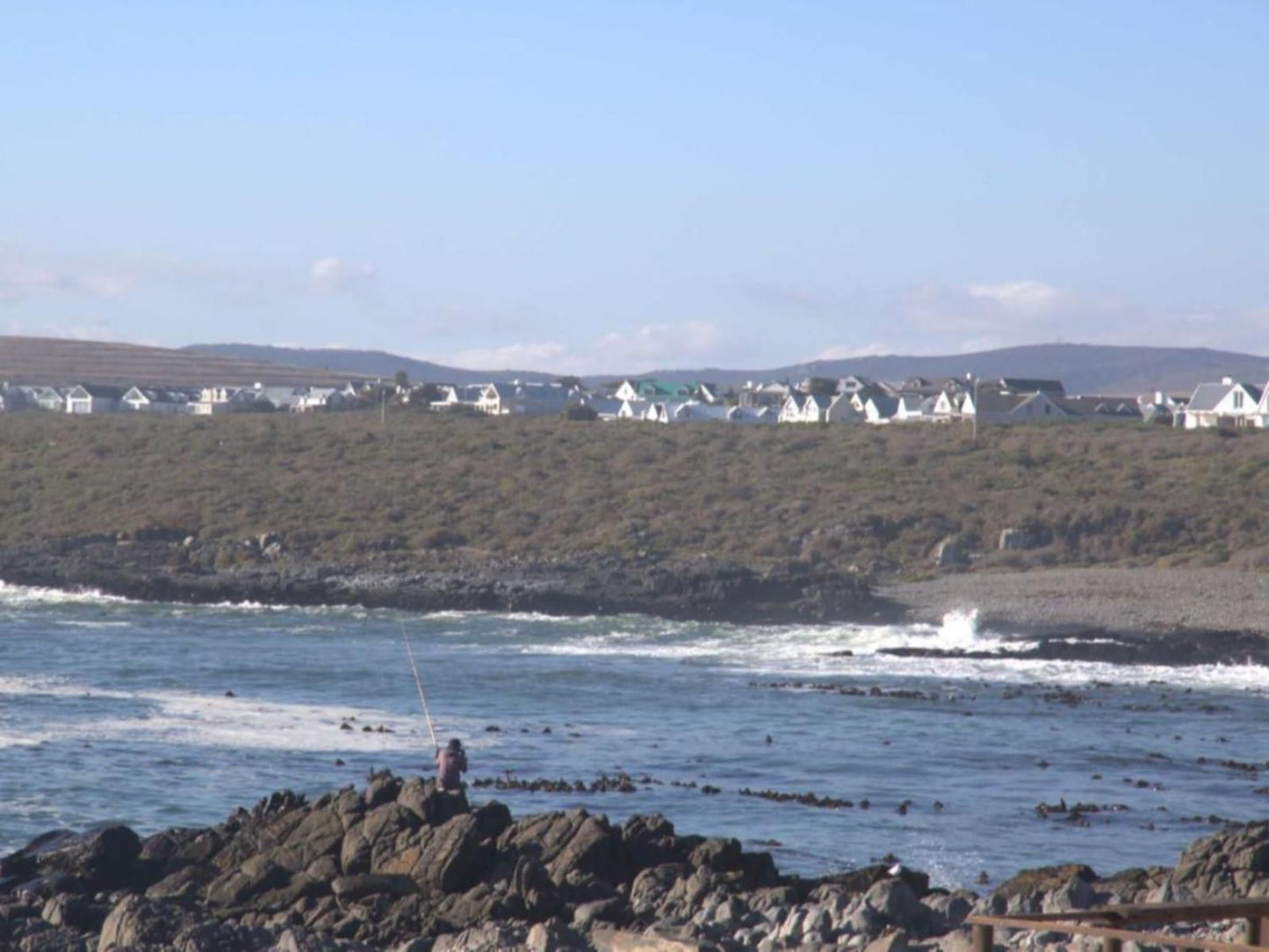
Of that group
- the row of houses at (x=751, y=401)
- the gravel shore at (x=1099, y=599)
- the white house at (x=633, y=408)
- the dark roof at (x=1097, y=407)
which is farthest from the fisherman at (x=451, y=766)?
the white house at (x=633, y=408)

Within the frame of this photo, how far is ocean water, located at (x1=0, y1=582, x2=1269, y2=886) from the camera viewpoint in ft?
63.9

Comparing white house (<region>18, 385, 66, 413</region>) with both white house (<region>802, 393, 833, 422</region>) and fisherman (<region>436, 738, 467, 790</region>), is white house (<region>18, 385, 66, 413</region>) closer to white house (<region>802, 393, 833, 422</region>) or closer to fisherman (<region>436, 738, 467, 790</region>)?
white house (<region>802, 393, 833, 422</region>)

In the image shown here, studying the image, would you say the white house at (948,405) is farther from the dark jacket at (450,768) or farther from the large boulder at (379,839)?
the large boulder at (379,839)

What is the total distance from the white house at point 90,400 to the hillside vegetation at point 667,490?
1255 inches

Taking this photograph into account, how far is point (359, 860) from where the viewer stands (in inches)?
610

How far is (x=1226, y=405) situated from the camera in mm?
93812

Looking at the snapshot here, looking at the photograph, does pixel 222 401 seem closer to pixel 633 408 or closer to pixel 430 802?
pixel 633 408

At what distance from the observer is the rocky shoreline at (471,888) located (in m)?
12.5

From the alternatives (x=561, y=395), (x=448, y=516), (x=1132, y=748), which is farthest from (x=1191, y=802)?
(x=561, y=395)

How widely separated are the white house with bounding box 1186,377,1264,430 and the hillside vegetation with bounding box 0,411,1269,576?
13018 millimetres

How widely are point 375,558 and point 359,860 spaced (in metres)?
43.9

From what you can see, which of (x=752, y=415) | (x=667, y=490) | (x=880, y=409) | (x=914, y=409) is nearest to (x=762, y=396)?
(x=752, y=415)

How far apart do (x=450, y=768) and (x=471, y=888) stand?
114 inches

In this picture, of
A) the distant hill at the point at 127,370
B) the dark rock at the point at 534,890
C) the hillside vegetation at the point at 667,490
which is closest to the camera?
the dark rock at the point at 534,890
